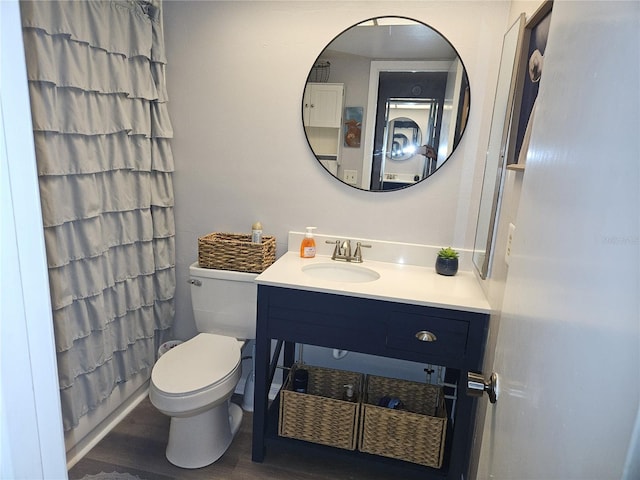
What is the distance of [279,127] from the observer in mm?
2057

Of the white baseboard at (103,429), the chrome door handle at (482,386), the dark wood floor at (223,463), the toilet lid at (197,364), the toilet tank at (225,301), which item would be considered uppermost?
the chrome door handle at (482,386)

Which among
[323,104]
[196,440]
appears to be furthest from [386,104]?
[196,440]

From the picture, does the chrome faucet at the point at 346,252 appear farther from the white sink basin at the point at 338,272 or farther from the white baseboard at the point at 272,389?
the white baseboard at the point at 272,389

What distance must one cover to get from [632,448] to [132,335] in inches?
82.1

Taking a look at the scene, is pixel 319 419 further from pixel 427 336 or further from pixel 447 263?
pixel 447 263

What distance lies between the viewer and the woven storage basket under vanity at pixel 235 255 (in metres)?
1.99

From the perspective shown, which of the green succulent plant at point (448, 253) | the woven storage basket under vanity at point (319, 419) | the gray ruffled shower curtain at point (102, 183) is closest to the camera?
the gray ruffled shower curtain at point (102, 183)

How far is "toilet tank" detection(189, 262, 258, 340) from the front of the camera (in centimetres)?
201

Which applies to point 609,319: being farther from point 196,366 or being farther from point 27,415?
point 196,366

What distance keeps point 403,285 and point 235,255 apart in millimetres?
832

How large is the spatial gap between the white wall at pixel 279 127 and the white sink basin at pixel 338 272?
0.20 metres

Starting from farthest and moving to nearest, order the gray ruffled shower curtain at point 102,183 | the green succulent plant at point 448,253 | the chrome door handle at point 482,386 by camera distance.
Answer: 1. the green succulent plant at point 448,253
2. the gray ruffled shower curtain at point 102,183
3. the chrome door handle at point 482,386

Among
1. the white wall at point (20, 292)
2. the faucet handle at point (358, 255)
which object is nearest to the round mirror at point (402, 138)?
the faucet handle at point (358, 255)

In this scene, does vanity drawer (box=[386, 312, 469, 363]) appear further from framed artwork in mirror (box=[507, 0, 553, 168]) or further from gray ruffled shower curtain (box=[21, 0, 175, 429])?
gray ruffled shower curtain (box=[21, 0, 175, 429])
